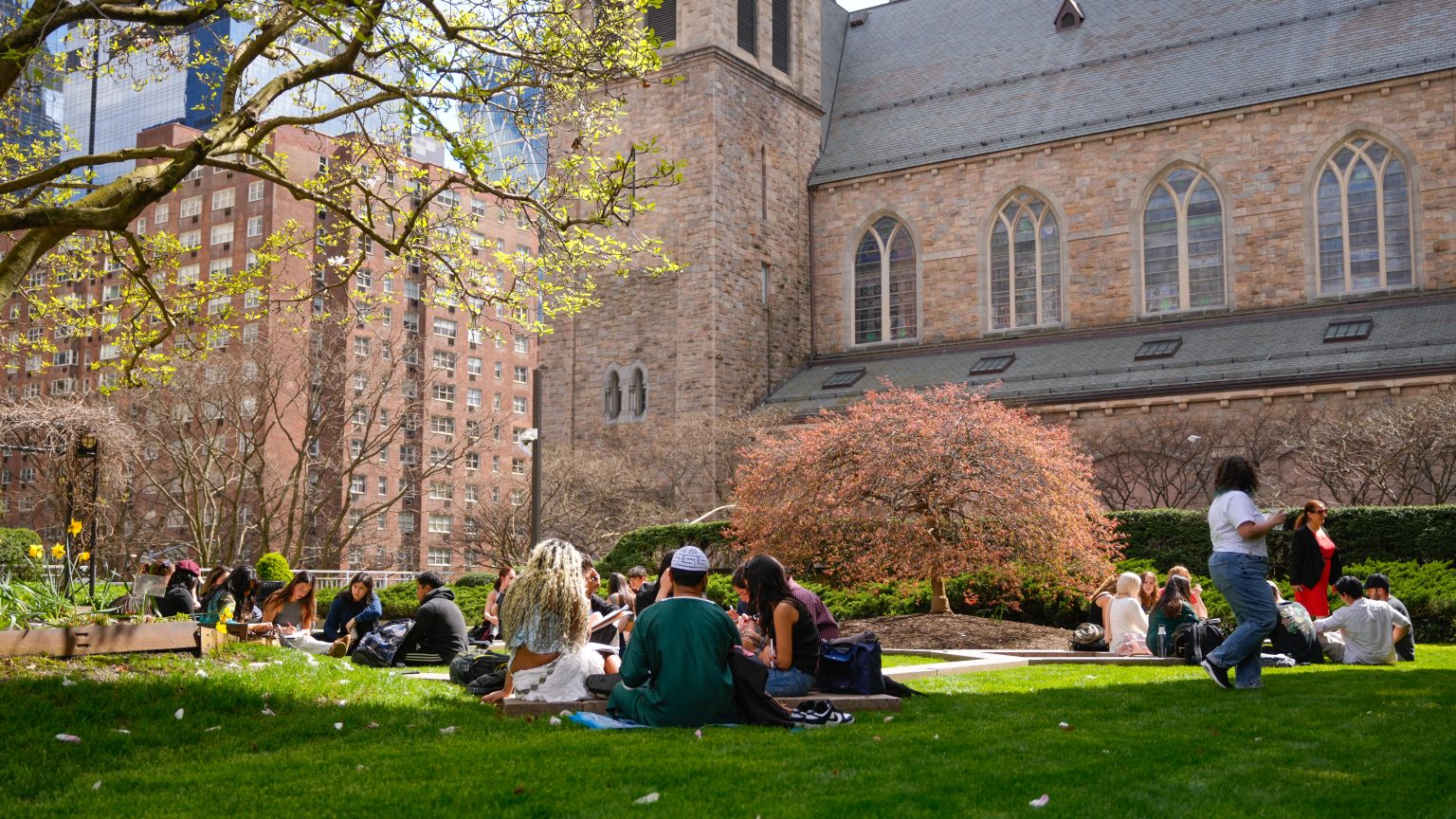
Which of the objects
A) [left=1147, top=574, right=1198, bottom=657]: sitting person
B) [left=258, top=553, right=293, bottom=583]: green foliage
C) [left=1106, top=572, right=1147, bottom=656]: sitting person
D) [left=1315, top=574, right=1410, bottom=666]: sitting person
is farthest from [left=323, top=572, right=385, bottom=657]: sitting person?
[left=258, top=553, right=293, bottom=583]: green foliage

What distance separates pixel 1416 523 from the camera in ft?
65.8

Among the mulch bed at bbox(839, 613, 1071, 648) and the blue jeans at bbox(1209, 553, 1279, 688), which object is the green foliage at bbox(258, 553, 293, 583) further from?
the blue jeans at bbox(1209, 553, 1279, 688)

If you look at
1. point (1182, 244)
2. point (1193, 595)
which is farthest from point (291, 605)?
point (1182, 244)

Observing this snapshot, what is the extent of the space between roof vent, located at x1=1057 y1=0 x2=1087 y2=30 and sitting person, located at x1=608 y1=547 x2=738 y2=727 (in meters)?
36.9

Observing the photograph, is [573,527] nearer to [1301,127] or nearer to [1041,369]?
[1041,369]

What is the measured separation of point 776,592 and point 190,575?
1018 cm

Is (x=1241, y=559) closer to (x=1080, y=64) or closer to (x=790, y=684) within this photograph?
(x=790, y=684)

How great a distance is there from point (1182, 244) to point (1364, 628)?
2476 centimetres

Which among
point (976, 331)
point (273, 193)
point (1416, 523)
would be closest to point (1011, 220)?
point (976, 331)

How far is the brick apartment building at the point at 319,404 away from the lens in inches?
1400

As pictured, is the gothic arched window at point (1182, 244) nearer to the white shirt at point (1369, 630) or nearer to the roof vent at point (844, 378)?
the roof vent at point (844, 378)

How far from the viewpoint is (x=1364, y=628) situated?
42.1 feet

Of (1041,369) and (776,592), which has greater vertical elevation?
(1041,369)

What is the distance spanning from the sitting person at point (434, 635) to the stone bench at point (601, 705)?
14.4ft
